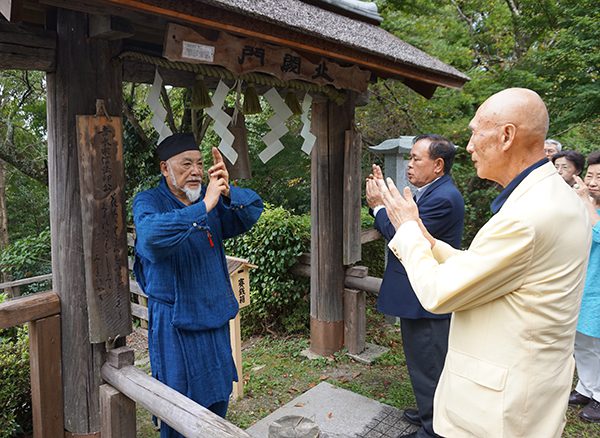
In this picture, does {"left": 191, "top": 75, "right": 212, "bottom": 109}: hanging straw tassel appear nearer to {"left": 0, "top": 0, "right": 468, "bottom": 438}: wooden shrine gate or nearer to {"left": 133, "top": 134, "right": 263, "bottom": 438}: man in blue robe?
{"left": 0, "top": 0, "right": 468, "bottom": 438}: wooden shrine gate

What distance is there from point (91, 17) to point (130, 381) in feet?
6.84

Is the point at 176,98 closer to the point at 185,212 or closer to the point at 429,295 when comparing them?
the point at 185,212

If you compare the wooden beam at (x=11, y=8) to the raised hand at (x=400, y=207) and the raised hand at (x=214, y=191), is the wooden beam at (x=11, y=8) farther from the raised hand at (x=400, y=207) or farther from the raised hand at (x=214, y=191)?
the raised hand at (x=400, y=207)

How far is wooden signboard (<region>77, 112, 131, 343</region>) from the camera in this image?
259 cm

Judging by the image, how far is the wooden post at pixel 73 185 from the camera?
260 cm

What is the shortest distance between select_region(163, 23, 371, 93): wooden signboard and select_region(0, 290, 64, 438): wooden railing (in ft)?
5.34

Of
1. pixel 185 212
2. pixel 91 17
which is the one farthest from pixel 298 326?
pixel 91 17

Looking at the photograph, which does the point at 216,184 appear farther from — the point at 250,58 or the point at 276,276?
the point at 276,276

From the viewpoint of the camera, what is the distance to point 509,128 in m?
1.76

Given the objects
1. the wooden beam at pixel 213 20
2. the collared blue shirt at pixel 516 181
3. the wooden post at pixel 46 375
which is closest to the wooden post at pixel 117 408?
the wooden post at pixel 46 375

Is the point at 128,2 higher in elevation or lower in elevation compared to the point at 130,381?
higher

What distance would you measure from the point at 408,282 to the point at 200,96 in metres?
2.01

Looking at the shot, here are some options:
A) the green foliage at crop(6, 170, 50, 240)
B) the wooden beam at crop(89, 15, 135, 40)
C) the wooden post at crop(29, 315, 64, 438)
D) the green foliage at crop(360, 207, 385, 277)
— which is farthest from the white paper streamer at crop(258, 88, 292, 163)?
the green foliage at crop(6, 170, 50, 240)

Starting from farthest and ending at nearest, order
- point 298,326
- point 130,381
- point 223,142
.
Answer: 1. point 298,326
2. point 223,142
3. point 130,381
